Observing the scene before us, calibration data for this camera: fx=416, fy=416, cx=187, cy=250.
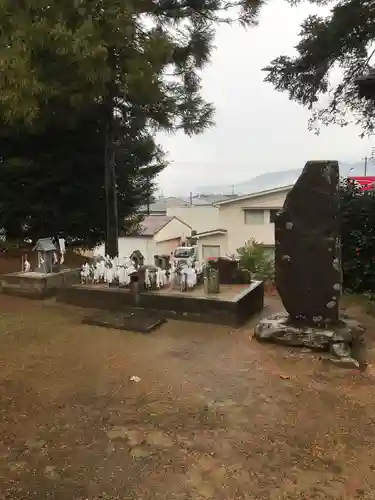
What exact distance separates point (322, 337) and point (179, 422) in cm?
198

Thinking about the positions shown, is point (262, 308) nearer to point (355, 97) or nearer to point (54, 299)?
point (54, 299)

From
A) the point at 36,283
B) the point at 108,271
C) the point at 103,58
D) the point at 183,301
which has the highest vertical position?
the point at 103,58

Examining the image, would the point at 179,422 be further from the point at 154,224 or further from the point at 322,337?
the point at 154,224

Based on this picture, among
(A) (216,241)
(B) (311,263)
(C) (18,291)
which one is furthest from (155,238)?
(B) (311,263)

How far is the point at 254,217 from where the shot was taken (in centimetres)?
1683

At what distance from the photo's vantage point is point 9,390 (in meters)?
3.28

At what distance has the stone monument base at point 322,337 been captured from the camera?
4.06 metres

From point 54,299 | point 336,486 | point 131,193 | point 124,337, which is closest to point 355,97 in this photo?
point 131,193

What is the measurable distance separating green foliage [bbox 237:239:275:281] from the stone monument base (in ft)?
13.1

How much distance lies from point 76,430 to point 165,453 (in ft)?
2.09

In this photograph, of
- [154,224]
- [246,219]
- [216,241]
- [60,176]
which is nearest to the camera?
[60,176]

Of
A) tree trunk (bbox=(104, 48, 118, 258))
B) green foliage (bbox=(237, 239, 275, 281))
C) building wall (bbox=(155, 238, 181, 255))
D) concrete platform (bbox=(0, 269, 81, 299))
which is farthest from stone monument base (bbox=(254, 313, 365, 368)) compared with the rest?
building wall (bbox=(155, 238, 181, 255))

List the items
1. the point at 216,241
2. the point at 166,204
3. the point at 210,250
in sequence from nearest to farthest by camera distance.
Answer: the point at 216,241, the point at 210,250, the point at 166,204

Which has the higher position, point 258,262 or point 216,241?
point 216,241
